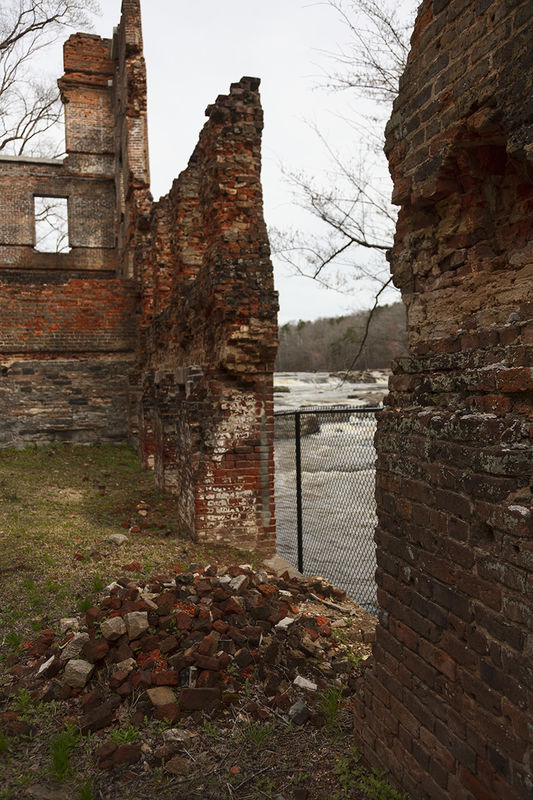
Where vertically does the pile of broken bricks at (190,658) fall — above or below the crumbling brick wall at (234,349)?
below

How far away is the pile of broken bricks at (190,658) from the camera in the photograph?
11.6 ft

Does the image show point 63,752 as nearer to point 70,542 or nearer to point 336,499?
point 70,542

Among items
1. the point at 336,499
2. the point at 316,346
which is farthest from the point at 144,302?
the point at 316,346

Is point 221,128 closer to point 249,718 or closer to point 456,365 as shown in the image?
point 456,365

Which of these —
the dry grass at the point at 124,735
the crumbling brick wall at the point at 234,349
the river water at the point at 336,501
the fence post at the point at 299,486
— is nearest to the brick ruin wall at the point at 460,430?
the dry grass at the point at 124,735

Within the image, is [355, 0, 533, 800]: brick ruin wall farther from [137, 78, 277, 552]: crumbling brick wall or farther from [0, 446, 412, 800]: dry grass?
[137, 78, 277, 552]: crumbling brick wall

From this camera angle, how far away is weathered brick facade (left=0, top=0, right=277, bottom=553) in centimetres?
647

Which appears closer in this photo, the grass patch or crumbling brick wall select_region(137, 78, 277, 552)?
the grass patch

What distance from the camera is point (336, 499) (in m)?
6.82

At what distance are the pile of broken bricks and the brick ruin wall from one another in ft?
3.16

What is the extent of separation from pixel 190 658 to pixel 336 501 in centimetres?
331

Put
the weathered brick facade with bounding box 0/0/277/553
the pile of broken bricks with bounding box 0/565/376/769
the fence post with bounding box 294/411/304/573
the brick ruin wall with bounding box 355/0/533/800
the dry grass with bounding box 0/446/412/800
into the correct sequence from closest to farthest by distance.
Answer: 1. the brick ruin wall with bounding box 355/0/533/800
2. the dry grass with bounding box 0/446/412/800
3. the pile of broken bricks with bounding box 0/565/376/769
4. the weathered brick facade with bounding box 0/0/277/553
5. the fence post with bounding box 294/411/304/573

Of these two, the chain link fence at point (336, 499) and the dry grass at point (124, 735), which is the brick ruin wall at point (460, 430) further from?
the chain link fence at point (336, 499)

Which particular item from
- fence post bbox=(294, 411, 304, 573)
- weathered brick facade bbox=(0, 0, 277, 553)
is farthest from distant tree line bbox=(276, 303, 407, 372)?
fence post bbox=(294, 411, 304, 573)
